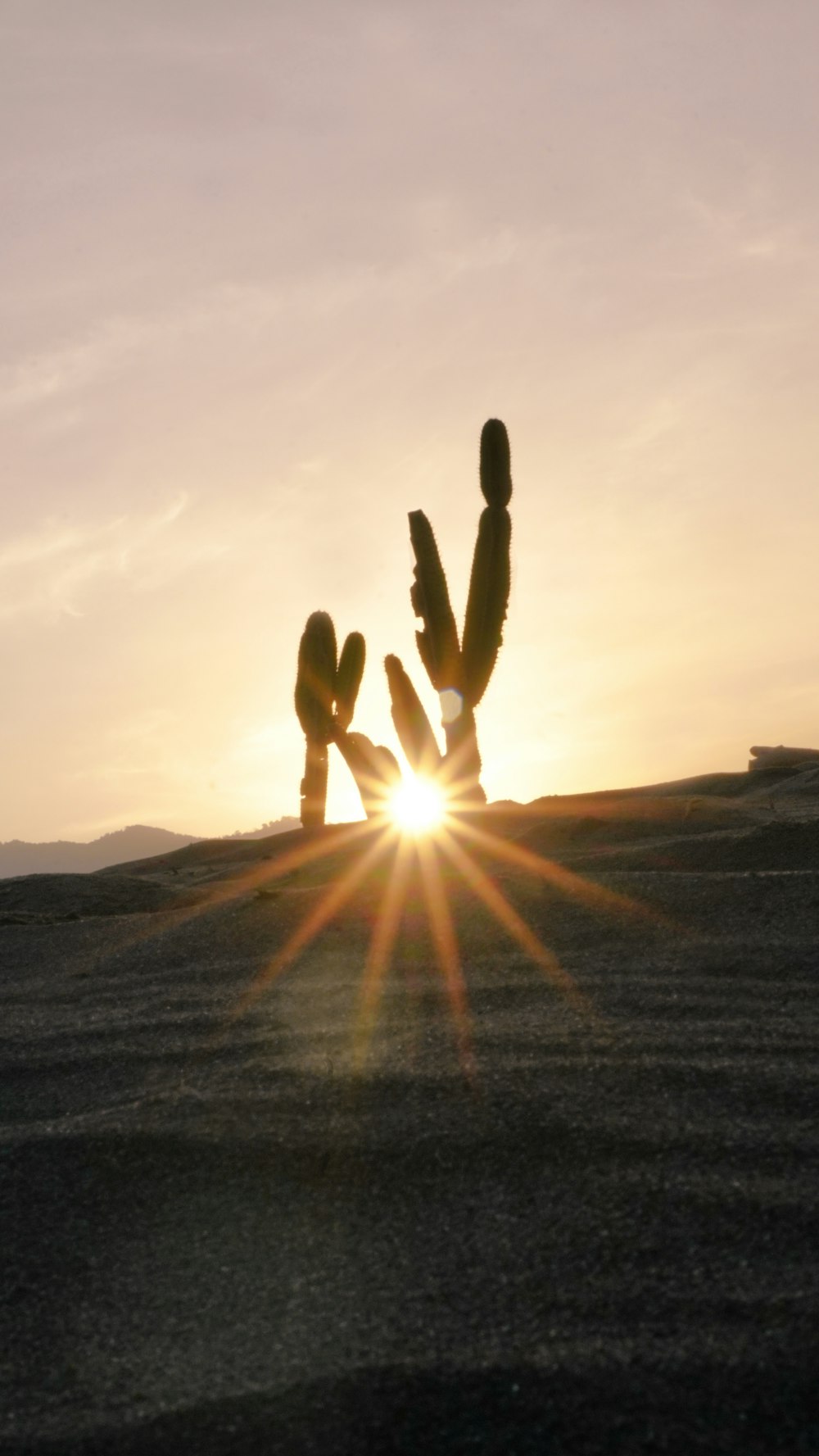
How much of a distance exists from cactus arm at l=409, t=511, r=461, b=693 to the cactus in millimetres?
612

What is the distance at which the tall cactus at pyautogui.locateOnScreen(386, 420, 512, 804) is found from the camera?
7.47 meters

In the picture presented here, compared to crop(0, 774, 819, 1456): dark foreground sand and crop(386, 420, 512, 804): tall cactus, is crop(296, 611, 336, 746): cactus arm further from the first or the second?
crop(0, 774, 819, 1456): dark foreground sand

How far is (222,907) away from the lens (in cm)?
393

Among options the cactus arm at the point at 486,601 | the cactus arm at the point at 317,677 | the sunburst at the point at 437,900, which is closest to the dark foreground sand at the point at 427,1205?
the sunburst at the point at 437,900

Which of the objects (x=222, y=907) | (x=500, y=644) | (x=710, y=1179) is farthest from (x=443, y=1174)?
(x=500, y=644)

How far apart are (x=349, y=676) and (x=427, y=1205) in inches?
255

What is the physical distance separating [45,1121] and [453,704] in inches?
225

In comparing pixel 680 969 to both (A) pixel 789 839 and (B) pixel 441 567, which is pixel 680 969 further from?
(B) pixel 441 567

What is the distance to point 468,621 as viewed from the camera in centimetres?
768

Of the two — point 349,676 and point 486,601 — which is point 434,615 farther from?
point 349,676

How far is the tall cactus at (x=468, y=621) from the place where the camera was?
294 inches

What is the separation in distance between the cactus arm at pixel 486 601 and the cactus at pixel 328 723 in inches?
31.7

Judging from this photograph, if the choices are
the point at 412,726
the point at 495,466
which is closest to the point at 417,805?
the point at 412,726

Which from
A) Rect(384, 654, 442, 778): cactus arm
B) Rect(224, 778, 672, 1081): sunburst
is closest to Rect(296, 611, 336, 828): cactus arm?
Rect(384, 654, 442, 778): cactus arm
